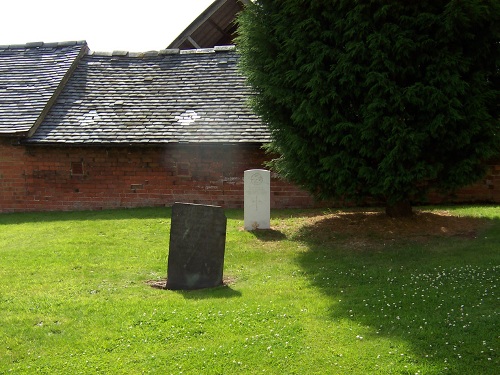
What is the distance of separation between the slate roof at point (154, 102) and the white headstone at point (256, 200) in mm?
3146

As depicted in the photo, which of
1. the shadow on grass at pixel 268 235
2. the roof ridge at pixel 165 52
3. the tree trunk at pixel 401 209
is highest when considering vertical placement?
the roof ridge at pixel 165 52

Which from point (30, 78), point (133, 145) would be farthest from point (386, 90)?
point (30, 78)

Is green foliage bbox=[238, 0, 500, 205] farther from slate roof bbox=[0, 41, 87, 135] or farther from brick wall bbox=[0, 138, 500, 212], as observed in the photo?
slate roof bbox=[0, 41, 87, 135]

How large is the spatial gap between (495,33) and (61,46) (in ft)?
48.0

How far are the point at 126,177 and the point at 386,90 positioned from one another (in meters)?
8.50

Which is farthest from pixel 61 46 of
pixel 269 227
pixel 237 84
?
pixel 269 227

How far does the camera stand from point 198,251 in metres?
7.79

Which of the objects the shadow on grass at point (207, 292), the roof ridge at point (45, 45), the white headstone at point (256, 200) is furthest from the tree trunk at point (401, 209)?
the roof ridge at point (45, 45)

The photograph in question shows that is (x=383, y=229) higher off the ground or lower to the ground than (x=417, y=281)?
higher

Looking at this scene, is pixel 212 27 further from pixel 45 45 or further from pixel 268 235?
pixel 268 235

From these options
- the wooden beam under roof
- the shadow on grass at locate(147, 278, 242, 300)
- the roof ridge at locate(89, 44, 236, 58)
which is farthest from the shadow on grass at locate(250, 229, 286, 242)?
the wooden beam under roof

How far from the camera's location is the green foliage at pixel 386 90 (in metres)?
9.48

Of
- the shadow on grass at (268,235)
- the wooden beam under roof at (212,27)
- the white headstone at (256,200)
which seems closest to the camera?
the shadow on grass at (268,235)

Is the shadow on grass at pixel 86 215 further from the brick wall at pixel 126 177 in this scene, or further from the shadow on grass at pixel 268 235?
the shadow on grass at pixel 268 235
